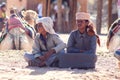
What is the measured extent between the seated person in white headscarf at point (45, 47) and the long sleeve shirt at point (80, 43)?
0.15m

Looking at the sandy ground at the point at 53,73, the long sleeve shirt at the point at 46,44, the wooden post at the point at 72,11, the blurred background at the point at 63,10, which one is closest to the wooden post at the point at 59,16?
the blurred background at the point at 63,10

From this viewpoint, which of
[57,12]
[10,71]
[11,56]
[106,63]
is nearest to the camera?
[10,71]

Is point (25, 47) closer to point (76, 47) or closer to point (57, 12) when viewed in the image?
point (76, 47)

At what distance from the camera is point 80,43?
30.4 ft

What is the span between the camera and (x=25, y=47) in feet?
46.3

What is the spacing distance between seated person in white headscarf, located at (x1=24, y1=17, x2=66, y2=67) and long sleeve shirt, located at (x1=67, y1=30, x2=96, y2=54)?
0.50 feet

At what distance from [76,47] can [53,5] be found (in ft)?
52.3

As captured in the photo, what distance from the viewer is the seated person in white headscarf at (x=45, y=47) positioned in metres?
9.19

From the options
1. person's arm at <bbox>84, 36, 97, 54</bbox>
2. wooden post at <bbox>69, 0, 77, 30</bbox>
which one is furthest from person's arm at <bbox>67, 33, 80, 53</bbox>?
wooden post at <bbox>69, 0, 77, 30</bbox>

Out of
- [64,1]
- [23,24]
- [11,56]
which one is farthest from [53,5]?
[11,56]

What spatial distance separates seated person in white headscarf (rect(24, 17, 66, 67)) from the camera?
9.19 m

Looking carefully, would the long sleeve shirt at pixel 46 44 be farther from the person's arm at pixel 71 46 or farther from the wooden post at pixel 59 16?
the wooden post at pixel 59 16

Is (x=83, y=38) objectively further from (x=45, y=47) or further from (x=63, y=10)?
(x=63, y=10)

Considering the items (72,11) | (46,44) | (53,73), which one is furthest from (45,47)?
(72,11)
